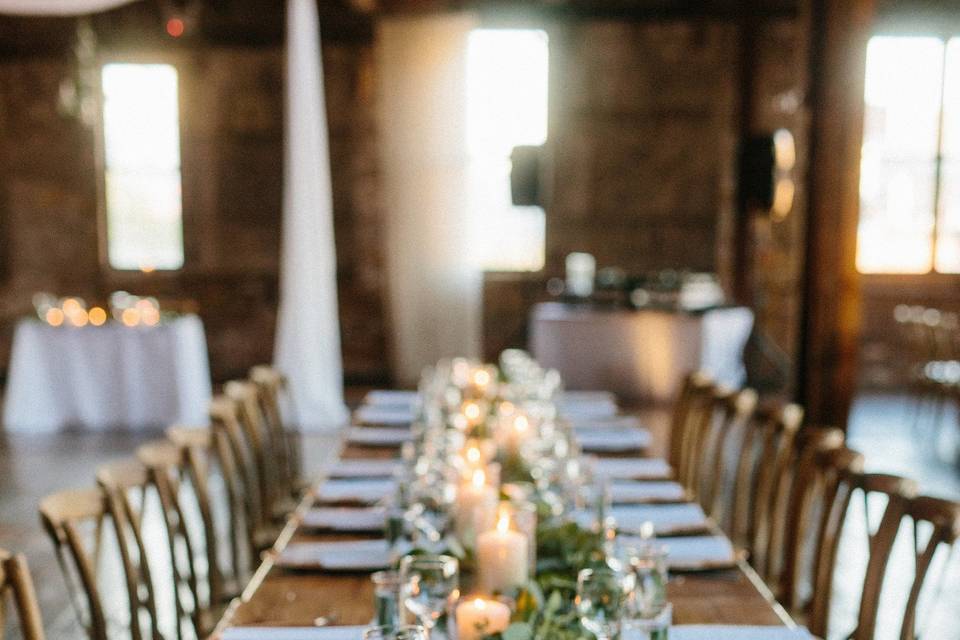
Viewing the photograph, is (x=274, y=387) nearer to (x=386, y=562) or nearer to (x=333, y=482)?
(x=333, y=482)

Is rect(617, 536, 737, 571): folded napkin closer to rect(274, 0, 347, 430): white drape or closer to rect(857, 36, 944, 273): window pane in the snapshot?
rect(274, 0, 347, 430): white drape

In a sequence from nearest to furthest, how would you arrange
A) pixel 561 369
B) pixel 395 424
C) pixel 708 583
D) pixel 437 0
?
1. pixel 708 583
2. pixel 395 424
3. pixel 561 369
4. pixel 437 0

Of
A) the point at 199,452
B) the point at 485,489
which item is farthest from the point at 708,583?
the point at 199,452

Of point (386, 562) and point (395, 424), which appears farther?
point (395, 424)

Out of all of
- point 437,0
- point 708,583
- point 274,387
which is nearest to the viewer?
point 708,583

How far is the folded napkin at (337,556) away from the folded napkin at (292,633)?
326mm

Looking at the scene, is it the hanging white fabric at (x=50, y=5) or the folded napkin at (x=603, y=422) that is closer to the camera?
the hanging white fabric at (x=50, y=5)

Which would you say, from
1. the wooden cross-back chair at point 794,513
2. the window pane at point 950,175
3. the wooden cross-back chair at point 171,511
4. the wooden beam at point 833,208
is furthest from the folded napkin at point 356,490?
the window pane at point 950,175

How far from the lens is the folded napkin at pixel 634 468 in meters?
2.81

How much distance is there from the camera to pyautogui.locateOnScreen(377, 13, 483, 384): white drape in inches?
336

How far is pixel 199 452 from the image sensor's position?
2.75m

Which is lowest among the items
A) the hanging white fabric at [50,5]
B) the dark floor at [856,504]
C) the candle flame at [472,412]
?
the dark floor at [856,504]

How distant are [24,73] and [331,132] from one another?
3.04 meters

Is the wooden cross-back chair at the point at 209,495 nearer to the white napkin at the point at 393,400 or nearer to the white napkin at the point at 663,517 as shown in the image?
the white napkin at the point at 393,400
